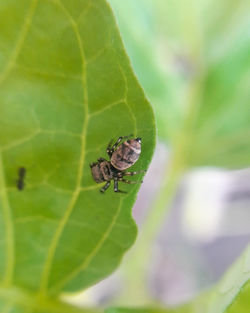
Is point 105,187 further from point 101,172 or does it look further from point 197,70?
point 197,70

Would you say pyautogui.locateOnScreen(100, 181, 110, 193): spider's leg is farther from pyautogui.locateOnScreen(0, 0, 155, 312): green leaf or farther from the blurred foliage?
the blurred foliage

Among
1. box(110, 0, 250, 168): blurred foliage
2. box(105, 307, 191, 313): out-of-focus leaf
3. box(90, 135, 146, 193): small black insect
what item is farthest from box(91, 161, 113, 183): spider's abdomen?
box(110, 0, 250, 168): blurred foliage

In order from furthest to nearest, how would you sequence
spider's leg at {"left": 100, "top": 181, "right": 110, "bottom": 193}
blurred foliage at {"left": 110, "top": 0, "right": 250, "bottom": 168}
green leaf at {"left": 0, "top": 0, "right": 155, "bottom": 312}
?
blurred foliage at {"left": 110, "top": 0, "right": 250, "bottom": 168} → spider's leg at {"left": 100, "top": 181, "right": 110, "bottom": 193} → green leaf at {"left": 0, "top": 0, "right": 155, "bottom": 312}

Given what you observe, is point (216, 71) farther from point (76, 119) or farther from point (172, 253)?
point (172, 253)

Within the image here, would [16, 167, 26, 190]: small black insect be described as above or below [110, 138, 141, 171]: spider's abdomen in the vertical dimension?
above

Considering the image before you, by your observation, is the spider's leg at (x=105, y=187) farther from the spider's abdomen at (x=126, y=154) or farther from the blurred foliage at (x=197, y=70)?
the blurred foliage at (x=197, y=70)

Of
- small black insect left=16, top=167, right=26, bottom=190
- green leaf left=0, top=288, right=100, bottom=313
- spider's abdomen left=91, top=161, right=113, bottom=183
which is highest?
small black insect left=16, top=167, right=26, bottom=190

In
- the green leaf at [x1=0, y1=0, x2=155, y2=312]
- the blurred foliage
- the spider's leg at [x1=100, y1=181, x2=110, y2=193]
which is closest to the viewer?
the green leaf at [x1=0, y1=0, x2=155, y2=312]
